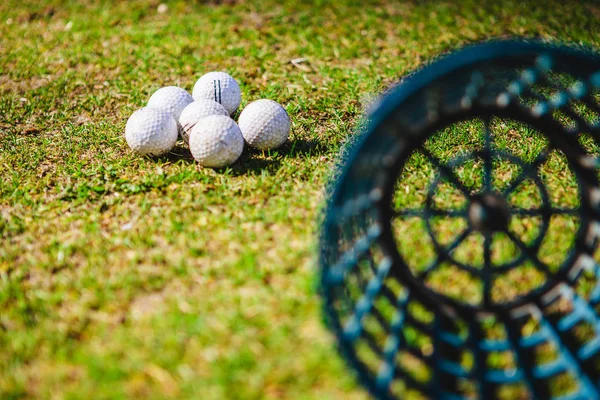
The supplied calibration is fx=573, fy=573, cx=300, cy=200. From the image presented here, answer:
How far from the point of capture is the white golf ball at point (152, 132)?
13.6ft

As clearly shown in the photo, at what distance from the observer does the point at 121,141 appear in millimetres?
4668

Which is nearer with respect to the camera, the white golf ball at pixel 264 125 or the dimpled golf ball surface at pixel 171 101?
the white golf ball at pixel 264 125

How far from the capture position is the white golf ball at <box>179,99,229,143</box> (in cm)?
423

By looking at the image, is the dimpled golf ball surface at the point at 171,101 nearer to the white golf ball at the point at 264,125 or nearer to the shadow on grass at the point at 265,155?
the shadow on grass at the point at 265,155

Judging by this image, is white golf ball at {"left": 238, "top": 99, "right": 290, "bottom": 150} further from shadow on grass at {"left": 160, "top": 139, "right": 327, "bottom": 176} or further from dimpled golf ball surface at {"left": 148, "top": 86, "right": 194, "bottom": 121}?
dimpled golf ball surface at {"left": 148, "top": 86, "right": 194, "bottom": 121}

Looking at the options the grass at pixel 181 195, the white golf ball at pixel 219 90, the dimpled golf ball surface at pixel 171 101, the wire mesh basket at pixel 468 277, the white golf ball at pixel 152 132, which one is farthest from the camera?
the white golf ball at pixel 219 90

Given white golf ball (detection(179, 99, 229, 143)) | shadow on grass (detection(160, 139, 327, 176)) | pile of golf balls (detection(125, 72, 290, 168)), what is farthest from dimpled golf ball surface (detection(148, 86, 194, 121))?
shadow on grass (detection(160, 139, 327, 176))

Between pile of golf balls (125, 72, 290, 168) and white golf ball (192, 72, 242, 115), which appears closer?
pile of golf balls (125, 72, 290, 168)

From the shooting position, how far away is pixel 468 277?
304 centimetres

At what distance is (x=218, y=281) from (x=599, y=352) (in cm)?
187

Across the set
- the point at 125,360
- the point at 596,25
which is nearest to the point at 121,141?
the point at 125,360

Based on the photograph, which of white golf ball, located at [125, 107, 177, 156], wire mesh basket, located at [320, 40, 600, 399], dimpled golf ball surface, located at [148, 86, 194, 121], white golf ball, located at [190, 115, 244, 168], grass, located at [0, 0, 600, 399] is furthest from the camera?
dimpled golf ball surface, located at [148, 86, 194, 121]

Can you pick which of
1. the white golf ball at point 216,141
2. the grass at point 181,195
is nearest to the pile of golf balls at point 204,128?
the white golf ball at point 216,141

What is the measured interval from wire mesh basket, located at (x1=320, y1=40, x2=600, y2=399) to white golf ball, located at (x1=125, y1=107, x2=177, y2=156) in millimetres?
1791
